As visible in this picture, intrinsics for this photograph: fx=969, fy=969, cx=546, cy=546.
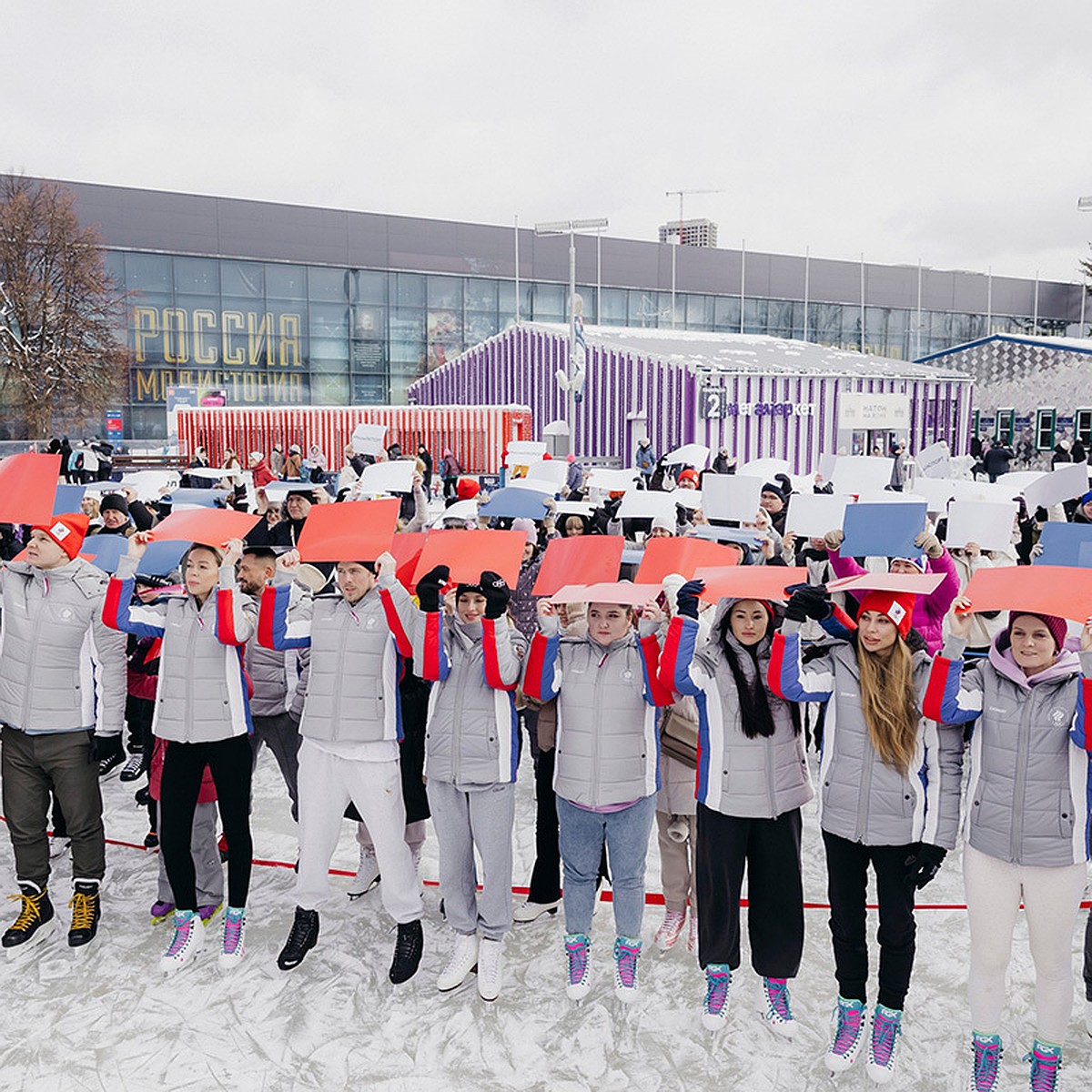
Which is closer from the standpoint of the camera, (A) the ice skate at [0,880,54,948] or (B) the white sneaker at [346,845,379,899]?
(A) the ice skate at [0,880,54,948]

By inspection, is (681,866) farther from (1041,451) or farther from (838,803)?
(1041,451)

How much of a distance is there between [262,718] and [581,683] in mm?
1859

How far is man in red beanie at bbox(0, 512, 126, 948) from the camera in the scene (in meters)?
4.27

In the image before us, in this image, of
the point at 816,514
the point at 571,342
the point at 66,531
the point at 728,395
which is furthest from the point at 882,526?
the point at 571,342

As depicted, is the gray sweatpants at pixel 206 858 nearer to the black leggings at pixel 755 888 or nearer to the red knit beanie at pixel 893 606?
the black leggings at pixel 755 888

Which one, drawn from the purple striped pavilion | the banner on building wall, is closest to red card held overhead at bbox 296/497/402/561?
the purple striped pavilion

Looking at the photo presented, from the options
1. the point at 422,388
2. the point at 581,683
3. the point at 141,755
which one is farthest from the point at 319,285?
the point at 581,683

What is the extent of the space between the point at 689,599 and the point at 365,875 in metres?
2.39

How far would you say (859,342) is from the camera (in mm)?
50906

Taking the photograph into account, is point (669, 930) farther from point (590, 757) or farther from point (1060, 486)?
point (1060, 486)

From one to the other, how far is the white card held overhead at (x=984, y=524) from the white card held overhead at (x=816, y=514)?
2.25ft

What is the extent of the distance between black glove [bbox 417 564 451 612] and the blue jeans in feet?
3.18

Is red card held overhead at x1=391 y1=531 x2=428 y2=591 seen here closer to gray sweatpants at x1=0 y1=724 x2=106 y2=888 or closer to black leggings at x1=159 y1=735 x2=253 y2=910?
black leggings at x1=159 y1=735 x2=253 y2=910

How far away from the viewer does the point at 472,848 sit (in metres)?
4.02
